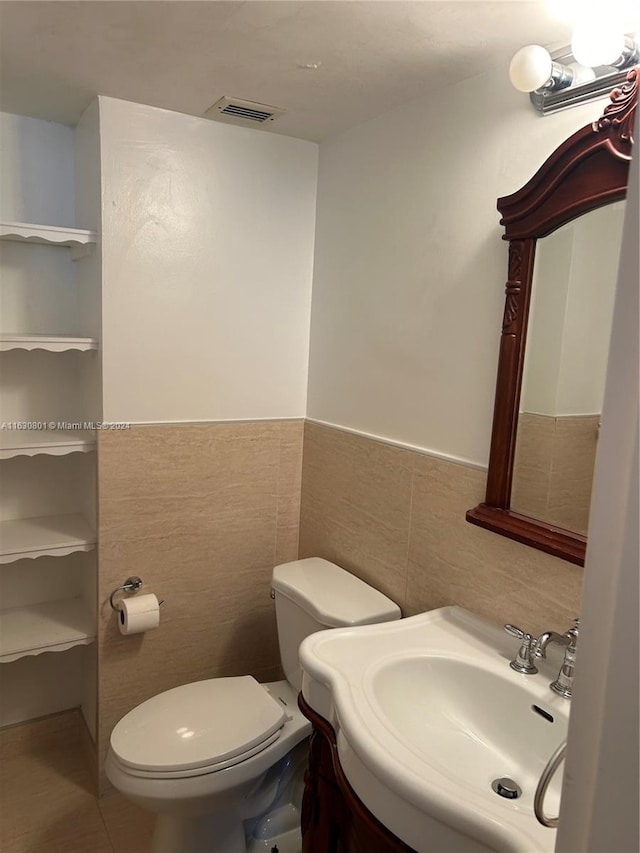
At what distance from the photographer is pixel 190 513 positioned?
2205mm

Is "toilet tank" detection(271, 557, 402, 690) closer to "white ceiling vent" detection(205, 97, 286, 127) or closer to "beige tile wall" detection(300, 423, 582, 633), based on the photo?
"beige tile wall" detection(300, 423, 582, 633)

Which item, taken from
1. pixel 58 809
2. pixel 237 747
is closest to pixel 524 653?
pixel 237 747

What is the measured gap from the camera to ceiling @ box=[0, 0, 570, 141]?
132cm

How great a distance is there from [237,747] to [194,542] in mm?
744

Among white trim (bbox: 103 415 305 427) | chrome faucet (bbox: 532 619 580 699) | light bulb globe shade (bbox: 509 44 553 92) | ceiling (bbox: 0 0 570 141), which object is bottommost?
chrome faucet (bbox: 532 619 580 699)

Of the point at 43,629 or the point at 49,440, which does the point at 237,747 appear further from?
the point at 49,440

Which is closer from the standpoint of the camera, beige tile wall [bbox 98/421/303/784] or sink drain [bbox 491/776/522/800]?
sink drain [bbox 491/776/522/800]

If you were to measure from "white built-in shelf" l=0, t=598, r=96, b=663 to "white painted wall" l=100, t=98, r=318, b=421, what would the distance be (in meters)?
0.75

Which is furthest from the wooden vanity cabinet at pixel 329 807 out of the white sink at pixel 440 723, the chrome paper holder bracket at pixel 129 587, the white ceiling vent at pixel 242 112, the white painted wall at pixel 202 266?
the white ceiling vent at pixel 242 112

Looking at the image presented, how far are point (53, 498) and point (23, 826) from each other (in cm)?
104

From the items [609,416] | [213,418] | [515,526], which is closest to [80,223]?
[213,418]

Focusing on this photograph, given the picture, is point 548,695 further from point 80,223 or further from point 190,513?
point 80,223

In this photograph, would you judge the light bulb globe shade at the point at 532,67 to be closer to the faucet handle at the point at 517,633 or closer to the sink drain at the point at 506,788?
the faucet handle at the point at 517,633

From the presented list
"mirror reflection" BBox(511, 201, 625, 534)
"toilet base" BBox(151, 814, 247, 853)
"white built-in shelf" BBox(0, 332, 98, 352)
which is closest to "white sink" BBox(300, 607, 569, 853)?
"mirror reflection" BBox(511, 201, 625, 534)
